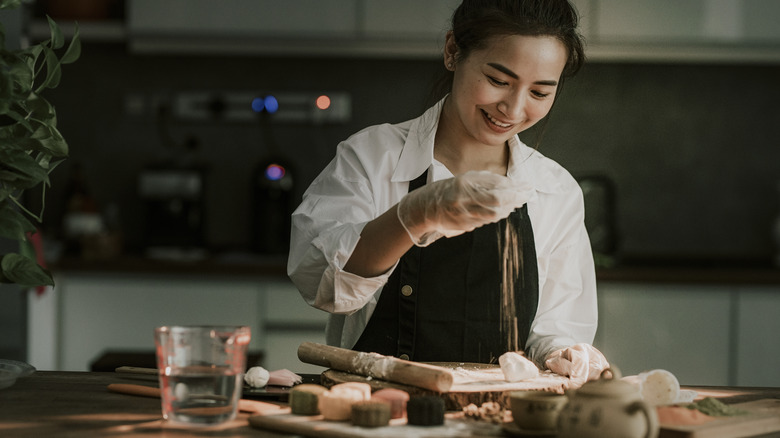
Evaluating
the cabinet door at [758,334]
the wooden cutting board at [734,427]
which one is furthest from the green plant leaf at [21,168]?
the cabinet door at [758,334]

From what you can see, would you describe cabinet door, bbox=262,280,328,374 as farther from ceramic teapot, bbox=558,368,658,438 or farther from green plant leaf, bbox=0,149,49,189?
ceramic teapot, bbox=558,368,658,438

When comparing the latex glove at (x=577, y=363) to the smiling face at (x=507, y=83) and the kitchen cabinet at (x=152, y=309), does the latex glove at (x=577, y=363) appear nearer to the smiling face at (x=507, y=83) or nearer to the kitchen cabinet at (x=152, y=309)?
the smiling face at (x=507, y=83)

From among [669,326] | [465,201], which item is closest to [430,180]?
[465,201]

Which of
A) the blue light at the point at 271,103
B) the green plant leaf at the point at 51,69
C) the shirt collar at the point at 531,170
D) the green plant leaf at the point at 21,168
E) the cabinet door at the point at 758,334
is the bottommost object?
the cabinet door at the point at 758,334

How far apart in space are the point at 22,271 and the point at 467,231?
24.9 inches

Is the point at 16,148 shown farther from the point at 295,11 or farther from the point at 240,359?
the point at 295,11

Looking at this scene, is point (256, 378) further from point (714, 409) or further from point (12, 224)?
point (714, 409)

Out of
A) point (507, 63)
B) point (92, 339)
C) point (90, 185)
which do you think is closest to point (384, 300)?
point (507, 63)

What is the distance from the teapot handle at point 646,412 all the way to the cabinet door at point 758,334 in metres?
2.16

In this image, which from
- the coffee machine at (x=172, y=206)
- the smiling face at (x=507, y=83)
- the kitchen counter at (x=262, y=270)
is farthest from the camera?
the coffee machine at (x=172, y=206)

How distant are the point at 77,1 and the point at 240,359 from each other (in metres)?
2.60

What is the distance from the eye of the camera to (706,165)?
3379mm

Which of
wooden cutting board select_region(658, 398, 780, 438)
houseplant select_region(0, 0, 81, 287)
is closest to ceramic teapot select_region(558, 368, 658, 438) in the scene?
wooden cutting board select_region(658, 398, 780, 438)

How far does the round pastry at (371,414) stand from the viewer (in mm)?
965
